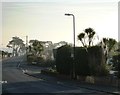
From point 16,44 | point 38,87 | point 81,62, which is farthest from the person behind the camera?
point 16,44

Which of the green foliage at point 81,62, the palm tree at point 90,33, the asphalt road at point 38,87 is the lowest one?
the asphalt road at point 38,87

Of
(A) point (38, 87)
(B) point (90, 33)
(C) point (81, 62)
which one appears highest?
(B) point (90, 33)

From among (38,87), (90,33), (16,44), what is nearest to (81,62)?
(90,33)

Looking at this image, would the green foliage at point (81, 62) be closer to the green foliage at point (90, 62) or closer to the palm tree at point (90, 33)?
the green foliage at point (90, 62)

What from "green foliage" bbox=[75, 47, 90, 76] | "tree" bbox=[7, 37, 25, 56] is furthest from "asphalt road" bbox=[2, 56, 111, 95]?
"tree" bbox=[7, 37, 25, 56]

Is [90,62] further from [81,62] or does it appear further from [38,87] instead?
[38,87]

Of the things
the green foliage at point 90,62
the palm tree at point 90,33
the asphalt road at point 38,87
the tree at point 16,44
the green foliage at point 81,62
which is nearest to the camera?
the asphalt road at point 38,87

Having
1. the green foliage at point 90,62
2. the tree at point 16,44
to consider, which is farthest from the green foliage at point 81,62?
the tree at point 16,44

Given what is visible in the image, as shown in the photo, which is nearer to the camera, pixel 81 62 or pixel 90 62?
pixel 90 62

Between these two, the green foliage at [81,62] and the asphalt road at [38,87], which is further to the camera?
the green foliage at [81,62]

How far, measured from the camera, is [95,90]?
103 ft

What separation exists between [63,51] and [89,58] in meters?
7.24

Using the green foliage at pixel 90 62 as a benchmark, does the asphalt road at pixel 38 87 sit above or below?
below

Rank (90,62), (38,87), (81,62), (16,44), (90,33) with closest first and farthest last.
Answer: (38,87) → (90,62) → (81,62) → (90,33) → (16,44)
